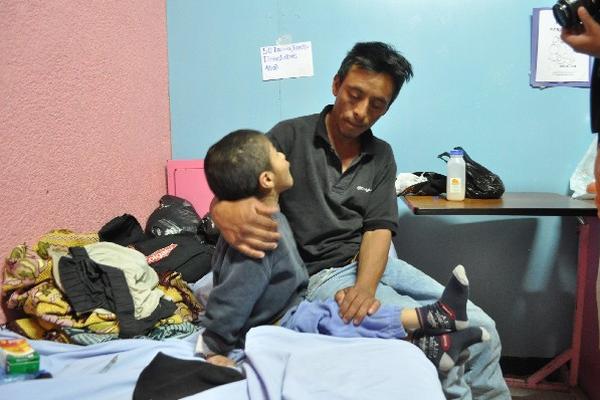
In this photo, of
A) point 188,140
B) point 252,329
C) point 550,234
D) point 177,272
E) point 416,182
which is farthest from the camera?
point 188,140

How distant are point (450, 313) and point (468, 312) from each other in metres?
0.20

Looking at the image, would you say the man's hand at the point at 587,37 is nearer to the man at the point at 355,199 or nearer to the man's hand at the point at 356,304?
the man at the point at 355,199

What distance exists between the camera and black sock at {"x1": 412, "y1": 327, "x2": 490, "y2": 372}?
1.20 meters

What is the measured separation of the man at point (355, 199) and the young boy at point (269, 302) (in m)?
0.13

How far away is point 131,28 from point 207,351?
1468 millimetres

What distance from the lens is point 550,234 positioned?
7.36 ft

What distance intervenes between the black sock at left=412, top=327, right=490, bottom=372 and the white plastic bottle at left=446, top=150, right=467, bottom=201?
0.78 meters

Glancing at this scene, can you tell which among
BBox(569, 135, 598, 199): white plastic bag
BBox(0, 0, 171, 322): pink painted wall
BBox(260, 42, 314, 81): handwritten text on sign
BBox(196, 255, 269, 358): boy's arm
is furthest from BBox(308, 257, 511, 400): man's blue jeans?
BBox(260, 42, 314, 81): handwritten text on sign

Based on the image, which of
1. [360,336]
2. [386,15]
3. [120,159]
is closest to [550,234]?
[386,15]

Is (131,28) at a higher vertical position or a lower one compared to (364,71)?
higher

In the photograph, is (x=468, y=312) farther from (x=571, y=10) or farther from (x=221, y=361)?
(x=571, y=10)

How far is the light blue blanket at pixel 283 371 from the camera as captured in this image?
0.98 m

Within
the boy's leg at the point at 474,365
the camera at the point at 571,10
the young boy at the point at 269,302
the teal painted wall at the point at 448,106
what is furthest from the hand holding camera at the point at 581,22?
the teal painted wall at the point at 448,106

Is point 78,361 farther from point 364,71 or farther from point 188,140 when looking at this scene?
point 188,140
